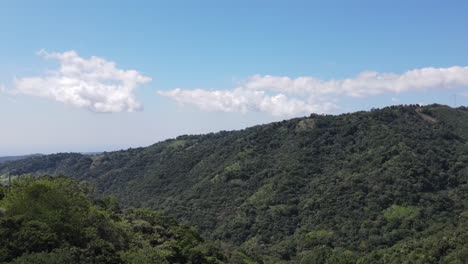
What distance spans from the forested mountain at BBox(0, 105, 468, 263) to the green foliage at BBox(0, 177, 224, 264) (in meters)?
19.6

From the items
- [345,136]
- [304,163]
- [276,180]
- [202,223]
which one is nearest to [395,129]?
[345,136]

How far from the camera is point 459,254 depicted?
69.4 metres

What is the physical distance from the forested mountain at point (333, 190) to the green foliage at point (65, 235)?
19.6 m

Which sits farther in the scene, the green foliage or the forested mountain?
the forested mountain

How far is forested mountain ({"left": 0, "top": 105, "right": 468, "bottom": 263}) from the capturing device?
9612 centimetres

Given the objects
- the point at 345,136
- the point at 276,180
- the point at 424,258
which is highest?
the point at 345,136

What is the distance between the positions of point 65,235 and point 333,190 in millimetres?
92250

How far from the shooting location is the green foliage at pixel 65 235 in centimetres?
3105

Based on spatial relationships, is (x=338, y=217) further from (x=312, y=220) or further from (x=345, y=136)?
(x=345, y=136)

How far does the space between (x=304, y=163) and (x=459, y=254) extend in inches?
2949

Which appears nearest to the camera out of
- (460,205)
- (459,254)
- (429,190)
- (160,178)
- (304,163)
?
(459,254)

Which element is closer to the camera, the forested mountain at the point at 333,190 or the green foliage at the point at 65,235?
the green foliage at the point at 65,235

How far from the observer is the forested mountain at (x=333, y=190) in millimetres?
96125

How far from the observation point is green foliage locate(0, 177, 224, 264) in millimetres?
31047
